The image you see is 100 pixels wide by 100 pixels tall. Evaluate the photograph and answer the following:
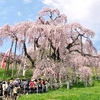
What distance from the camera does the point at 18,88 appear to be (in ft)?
105

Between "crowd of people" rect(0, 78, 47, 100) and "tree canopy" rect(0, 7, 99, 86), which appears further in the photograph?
"tree canopy" rect(0, 7, 99, 86)

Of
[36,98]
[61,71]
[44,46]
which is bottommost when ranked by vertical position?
[36,98]

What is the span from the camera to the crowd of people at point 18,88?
3219 cm

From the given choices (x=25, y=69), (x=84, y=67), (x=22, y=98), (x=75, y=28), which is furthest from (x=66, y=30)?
(x=22, y=98)

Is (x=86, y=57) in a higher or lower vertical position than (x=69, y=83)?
higher

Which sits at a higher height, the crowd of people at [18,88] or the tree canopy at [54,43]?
the tree canopy at [54,43]

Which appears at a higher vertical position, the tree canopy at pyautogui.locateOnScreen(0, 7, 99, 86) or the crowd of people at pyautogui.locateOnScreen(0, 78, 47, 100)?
the tree canopy at pyautogui.locateOnScreen(0, 7, 99, 86)

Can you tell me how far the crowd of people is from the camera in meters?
32.2

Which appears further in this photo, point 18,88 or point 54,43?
point 54,43

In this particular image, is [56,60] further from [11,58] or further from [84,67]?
[11,58]

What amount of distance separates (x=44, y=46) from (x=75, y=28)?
422 cm

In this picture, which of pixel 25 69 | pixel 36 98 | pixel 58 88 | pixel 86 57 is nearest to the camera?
pixel 36 98

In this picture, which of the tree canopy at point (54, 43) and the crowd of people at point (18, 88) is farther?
the tree canopy at point (54, 43)

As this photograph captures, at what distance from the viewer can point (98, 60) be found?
141ft
